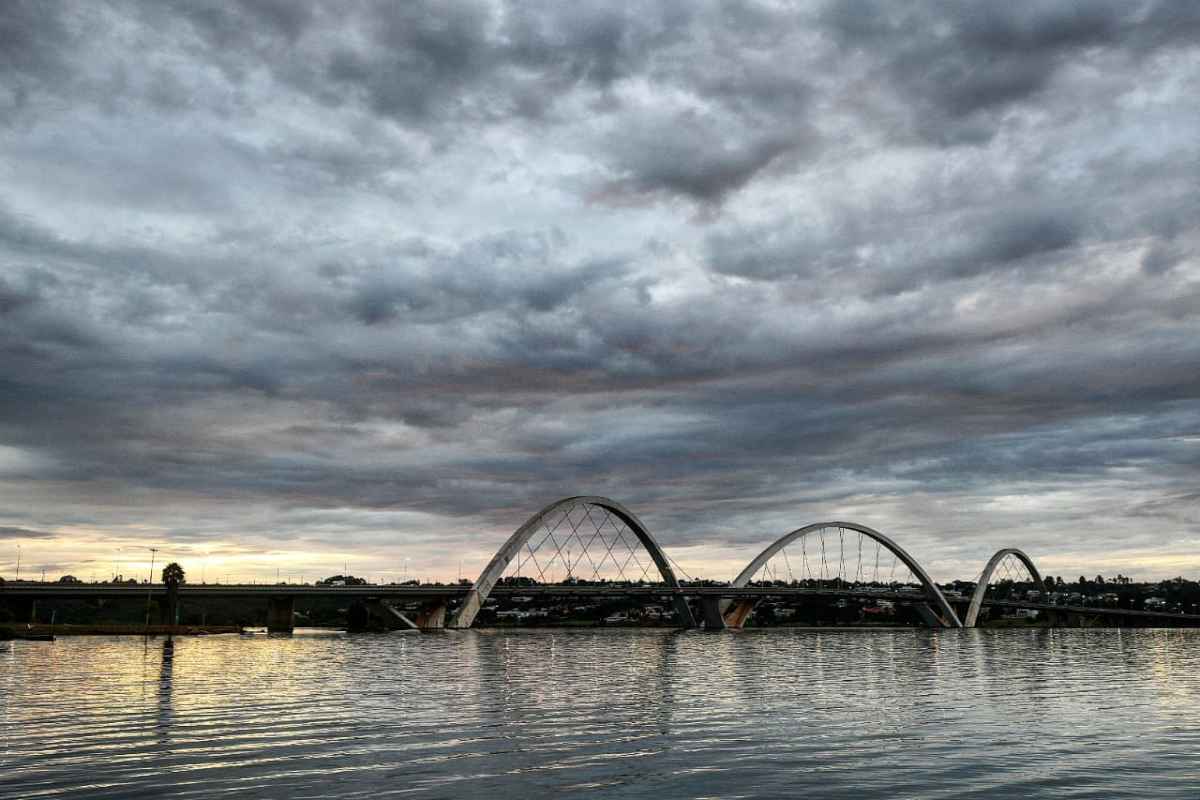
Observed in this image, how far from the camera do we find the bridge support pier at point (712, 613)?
167 m

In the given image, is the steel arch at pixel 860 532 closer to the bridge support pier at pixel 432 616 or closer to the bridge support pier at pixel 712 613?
the bridge support pier at pixel 712 613

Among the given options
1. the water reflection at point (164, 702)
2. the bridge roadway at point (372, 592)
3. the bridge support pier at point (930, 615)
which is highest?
the bridge roadway at point (372, 592)

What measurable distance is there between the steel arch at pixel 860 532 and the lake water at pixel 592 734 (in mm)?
113650

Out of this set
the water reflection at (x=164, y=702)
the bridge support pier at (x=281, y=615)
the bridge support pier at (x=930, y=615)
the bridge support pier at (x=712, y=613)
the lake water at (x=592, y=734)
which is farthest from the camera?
the bridge support pier at (x=930, y=615)

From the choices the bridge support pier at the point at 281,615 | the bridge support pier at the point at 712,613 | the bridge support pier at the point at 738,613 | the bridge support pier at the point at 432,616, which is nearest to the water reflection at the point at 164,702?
the bridge support pier at the point at 281,615

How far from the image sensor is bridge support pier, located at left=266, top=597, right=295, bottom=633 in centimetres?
15588

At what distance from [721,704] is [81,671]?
4098 cm

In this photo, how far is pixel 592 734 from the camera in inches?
1246

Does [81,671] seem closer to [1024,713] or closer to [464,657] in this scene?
[464,657]

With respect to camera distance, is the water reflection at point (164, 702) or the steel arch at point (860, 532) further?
the steel arch at point (860, 532)

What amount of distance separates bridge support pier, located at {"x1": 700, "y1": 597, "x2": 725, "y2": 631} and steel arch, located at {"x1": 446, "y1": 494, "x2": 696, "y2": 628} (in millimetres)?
2591

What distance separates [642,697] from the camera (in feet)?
146

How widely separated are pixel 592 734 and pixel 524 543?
13121 cm

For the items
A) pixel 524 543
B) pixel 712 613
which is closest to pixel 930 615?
pixel 712 613
